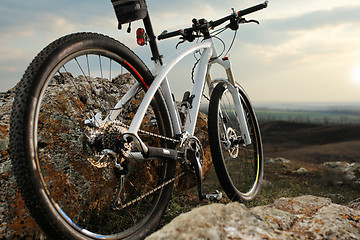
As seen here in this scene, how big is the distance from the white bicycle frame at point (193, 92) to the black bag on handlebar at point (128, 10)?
0.52 meters

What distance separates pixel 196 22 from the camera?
3662 mm

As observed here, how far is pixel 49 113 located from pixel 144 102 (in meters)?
1.02

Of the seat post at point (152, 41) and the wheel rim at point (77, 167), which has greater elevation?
the seat post at point (152, 41)

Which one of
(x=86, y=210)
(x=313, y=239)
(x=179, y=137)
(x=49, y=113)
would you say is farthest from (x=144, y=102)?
(x=313, y=239)

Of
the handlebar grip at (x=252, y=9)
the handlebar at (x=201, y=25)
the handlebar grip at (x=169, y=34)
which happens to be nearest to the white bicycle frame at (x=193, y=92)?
the handlebar at (x=201, y=25)

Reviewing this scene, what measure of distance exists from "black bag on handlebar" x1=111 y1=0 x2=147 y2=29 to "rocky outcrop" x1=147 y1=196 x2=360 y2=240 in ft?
5.22

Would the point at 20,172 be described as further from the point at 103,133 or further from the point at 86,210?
the point at 86,210

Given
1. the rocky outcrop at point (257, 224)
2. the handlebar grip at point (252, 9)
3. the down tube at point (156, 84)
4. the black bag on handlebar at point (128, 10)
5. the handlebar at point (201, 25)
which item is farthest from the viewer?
the handlebar at point (201, 25)

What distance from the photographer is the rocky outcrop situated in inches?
67.3

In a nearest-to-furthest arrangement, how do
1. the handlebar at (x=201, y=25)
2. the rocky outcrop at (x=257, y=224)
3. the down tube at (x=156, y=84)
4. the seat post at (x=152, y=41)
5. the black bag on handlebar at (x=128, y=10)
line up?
1. the rocky outcrop at (x=257, y=224)
2. the down tube at (x=156, y=84)
3. the black bag on handlebar at (x=128, y=10)
4. the seat post at (x=152, y=41)
5. the handlebar at (x=201, y=25)

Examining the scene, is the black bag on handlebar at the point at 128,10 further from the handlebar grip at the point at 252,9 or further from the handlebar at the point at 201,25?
the handlebar grip at the point at 252,9

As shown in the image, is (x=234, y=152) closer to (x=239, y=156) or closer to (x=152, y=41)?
(x=239, y=156)

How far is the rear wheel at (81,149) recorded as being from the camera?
1.74 meters

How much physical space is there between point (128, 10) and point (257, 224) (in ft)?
6.10
